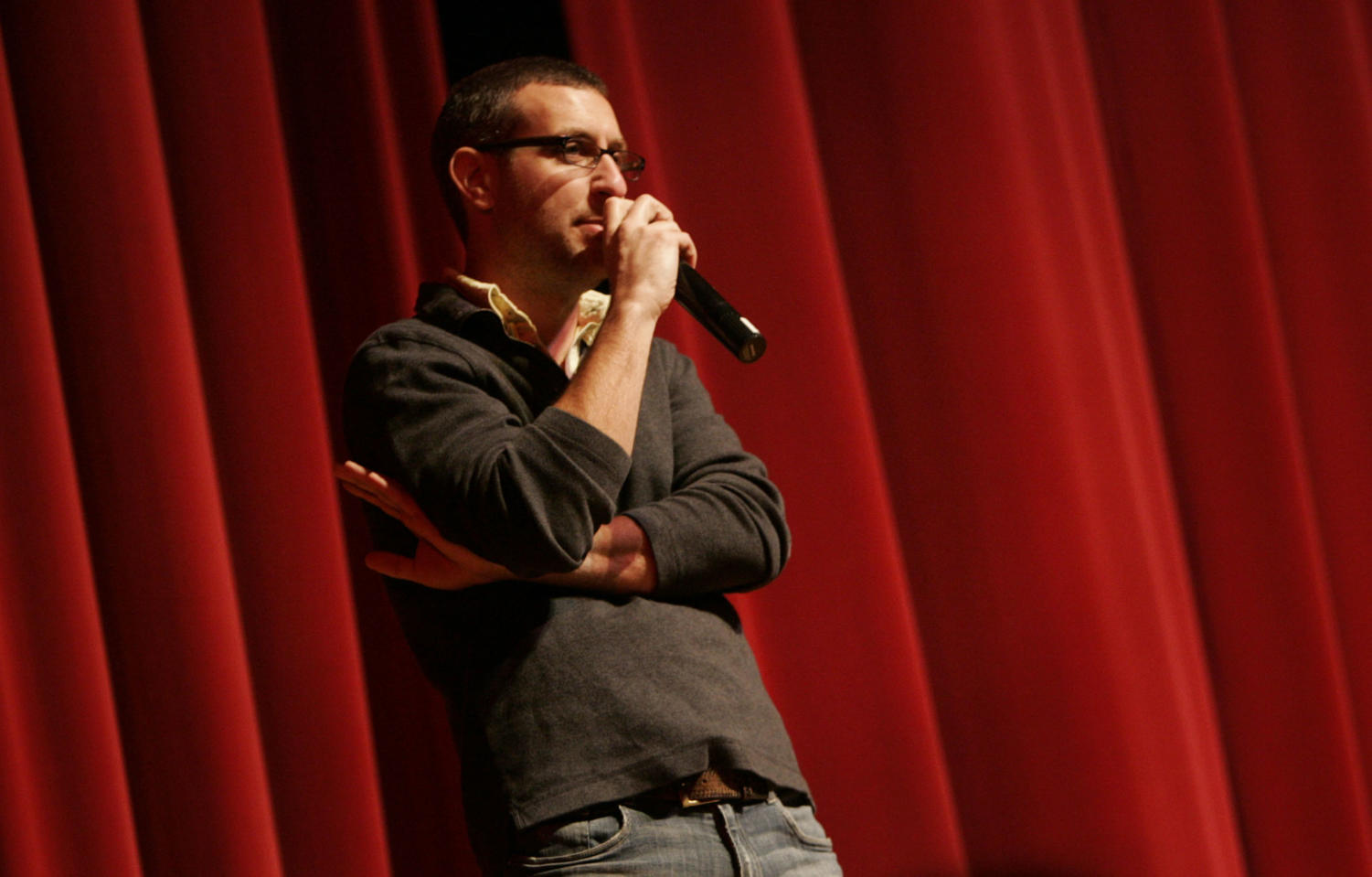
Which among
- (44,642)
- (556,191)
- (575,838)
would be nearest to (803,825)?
(575,838)

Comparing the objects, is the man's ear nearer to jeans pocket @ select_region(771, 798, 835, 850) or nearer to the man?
the man

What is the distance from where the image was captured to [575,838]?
1.01 m

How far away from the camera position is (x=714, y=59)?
1.89 meters

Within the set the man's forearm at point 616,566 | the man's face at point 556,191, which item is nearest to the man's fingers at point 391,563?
the man's forearm at point 616,566

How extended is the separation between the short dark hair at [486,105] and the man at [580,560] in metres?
0.11

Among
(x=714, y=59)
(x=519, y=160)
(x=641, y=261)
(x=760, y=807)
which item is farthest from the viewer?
(x=714, y=59)

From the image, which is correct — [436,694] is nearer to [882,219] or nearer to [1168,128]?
[882,219]

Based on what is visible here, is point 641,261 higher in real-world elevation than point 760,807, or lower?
higher

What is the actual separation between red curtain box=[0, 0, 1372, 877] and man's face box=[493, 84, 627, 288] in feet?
1.41

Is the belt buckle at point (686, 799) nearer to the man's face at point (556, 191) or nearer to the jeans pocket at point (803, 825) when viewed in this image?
the jeans pocket at point (803, 825)

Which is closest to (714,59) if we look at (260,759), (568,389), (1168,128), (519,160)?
(519,160)

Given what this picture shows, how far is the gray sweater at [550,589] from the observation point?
1021 mm

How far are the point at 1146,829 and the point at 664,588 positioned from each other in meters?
1.03

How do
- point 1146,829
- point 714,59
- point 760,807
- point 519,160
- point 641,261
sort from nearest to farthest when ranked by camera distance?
1. point 760,807
2. point 641,261
3. point 519,160
4. point 1146,829
5. point 714,59
